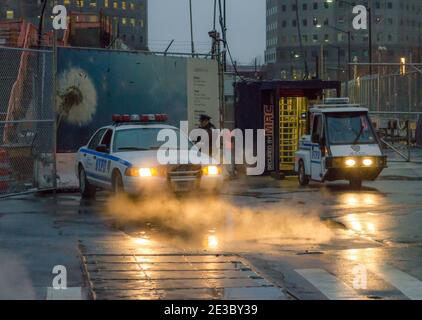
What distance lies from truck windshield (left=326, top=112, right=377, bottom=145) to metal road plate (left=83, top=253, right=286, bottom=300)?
11.1m

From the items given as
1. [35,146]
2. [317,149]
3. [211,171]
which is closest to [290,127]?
[317,149]

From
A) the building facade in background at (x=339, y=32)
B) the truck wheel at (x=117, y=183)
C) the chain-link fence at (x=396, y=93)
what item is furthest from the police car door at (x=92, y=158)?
the building facade in background at (x=339, y=32)

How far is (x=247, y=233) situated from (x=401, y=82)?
30.6 meters

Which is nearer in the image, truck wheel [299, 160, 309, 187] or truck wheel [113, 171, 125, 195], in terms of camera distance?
truck wheel [113, 171, 125, 195]

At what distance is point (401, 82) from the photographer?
144 feet

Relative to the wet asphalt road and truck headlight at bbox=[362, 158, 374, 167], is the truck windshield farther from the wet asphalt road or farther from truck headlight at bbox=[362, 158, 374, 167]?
the wet asphalt road

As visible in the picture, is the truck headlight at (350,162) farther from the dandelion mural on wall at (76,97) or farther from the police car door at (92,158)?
the dandelion mural on wall at (76,97)

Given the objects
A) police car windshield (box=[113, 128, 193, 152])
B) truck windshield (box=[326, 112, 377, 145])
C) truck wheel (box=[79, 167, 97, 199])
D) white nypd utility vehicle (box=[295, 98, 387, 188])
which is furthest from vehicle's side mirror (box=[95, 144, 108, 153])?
truck windshield (box=[326, 112, 377, 145])

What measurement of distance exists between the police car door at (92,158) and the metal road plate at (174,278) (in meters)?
8.04

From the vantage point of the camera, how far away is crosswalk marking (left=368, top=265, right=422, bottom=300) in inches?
389

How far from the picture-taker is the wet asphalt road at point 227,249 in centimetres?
1011

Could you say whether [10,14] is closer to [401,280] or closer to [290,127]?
[290,127]

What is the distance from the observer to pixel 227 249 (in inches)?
512
